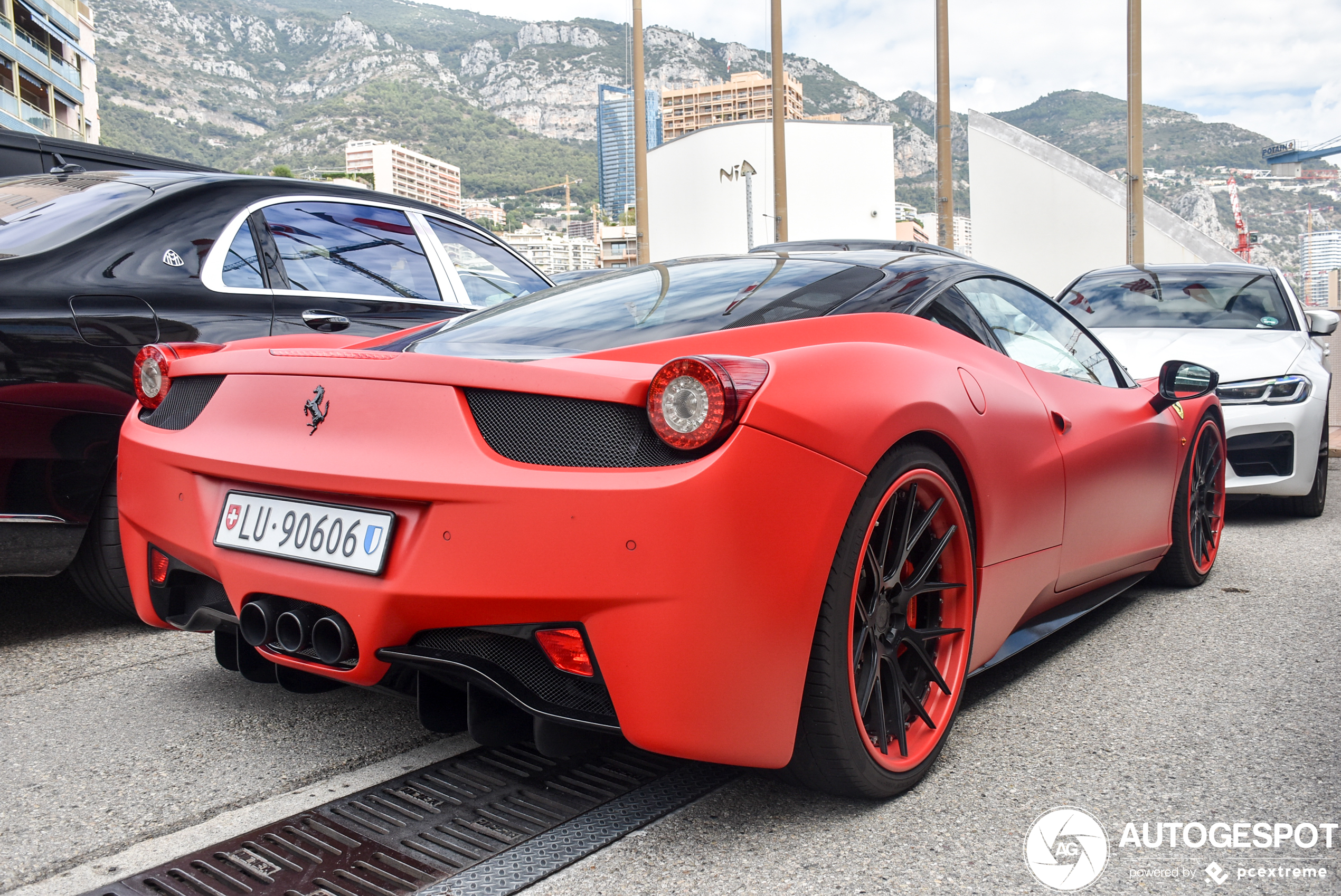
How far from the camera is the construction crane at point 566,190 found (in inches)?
4158

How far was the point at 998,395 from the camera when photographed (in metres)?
2.52

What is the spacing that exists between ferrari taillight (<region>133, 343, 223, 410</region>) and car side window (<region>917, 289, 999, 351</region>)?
1.77 m

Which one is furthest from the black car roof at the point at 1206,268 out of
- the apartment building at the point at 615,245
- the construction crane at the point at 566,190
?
the construction crane at the point at 566,190

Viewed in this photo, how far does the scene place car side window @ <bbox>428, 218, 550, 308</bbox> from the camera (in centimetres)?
435

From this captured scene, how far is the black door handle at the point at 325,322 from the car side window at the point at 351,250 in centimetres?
25

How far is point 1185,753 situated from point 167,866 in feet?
7.00

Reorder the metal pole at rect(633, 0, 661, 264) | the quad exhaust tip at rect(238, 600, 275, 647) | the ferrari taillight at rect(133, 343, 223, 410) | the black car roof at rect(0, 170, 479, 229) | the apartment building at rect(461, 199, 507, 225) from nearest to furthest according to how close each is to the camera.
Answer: the quad exhaust tip at rect(238, 600, 275, 647)
the ferrari taillight at rect(133, 343, 223, 410)
the black car roof at rect(0, 170, 479, 229)
the metal pole at rect(633, 0, 661, 264)
the apartment building at rect(461, 199, 507, 225)

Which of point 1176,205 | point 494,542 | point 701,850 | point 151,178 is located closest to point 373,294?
point 151,178

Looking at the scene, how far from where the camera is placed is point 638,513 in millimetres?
1686

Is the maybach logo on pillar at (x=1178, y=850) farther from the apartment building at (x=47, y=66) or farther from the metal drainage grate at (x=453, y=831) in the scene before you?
the apartment building at (x=47, y=66)

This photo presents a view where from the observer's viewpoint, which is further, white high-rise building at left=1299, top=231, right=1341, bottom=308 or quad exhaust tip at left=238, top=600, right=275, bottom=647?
white high-rise building at left=1299, top=231, right=1341, bottom=308

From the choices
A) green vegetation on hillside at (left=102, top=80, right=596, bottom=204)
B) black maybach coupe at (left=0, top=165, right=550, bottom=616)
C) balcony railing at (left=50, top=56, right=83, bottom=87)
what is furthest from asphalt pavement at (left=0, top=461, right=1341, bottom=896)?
green vegetation on hillside at (left=102, top=80, right=596, bottom=204)

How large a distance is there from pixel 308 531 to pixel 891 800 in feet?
4.25

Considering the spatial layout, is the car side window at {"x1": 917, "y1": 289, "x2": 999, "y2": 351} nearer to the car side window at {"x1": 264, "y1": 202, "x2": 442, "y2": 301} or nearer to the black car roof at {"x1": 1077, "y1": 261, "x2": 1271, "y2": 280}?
the car side window at {"x1": 264, "y1": 202, "x2": 442, "y2": 301}
